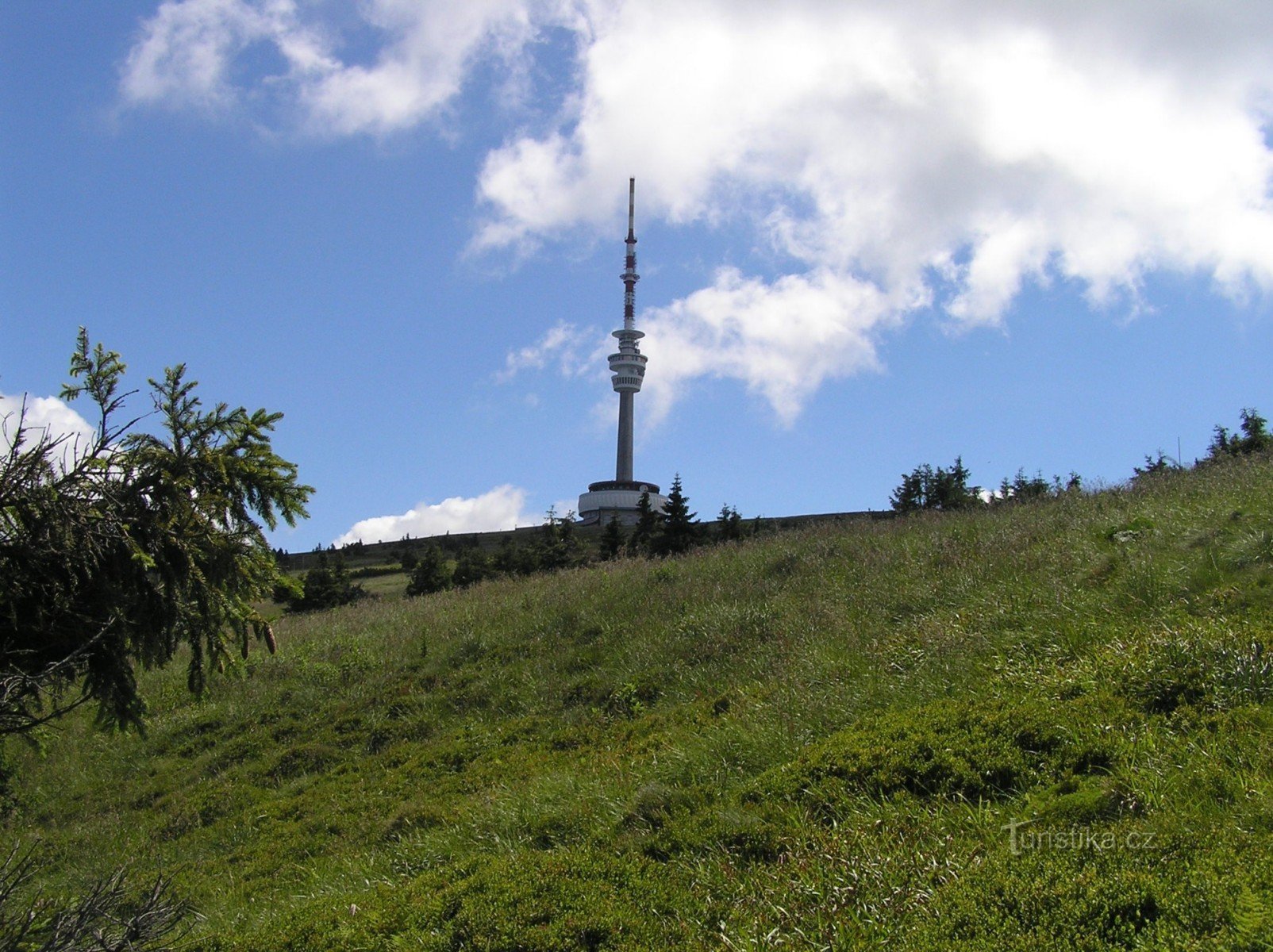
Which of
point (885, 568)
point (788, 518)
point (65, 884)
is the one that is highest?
point (788, 518)

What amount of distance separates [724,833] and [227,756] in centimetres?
1054

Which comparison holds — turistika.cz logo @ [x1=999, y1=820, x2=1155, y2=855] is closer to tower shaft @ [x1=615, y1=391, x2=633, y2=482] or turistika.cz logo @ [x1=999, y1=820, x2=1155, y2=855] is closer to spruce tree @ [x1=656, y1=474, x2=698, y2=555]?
spruce tree @ [x1=656, y1=474, x2=698, y2=555]

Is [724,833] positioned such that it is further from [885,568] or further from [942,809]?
[885,568]

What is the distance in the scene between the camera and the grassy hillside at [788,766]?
14.8ft

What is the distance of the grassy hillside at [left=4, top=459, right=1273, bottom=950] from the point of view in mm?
4500

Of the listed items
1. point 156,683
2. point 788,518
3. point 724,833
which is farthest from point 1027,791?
point 788,518

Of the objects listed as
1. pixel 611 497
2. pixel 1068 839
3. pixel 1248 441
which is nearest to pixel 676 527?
pixel 1248 441

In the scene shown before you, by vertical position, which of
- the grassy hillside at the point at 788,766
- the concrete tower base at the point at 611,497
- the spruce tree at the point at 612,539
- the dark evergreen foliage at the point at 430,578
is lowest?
the grassy hillside at the point at 788,766

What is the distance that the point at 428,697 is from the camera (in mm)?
13750

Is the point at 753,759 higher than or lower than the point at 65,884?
higher

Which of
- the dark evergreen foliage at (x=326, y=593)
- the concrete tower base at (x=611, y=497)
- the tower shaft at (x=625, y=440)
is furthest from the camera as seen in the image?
the tower shaft at (x=625, y=440)

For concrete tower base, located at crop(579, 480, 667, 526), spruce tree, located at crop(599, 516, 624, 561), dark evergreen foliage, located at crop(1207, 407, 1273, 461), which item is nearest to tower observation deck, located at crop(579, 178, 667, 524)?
concrete tower base, located at crop(579, 480, 667, 526)

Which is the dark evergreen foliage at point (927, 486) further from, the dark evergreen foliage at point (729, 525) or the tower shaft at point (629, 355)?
the tower shaft at point (629, 355)

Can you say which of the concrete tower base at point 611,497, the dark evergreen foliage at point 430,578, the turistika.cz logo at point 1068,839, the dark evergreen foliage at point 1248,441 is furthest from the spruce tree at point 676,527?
the concrete tower base at point 611,497
